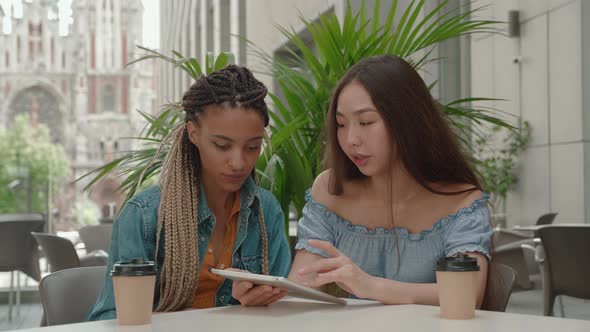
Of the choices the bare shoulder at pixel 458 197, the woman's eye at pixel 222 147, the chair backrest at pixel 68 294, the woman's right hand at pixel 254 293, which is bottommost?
the chair backrest at pixel 68 294

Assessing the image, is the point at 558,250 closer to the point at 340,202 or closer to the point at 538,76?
the point at 340,202

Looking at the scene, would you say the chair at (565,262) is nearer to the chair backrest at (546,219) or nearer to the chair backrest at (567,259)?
the chair backrest at (567,259)

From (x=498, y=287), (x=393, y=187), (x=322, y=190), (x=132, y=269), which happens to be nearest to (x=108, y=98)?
(x=322, y=190)

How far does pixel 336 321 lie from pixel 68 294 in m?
0.81

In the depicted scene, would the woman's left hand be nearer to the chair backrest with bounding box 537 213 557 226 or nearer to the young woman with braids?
the young woman with braids

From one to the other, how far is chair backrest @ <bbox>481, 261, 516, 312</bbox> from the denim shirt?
521mm

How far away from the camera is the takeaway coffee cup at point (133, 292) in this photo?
133 centimetres

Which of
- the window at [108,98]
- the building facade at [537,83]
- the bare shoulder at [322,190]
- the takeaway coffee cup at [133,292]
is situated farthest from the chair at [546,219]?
the window at [108,98]

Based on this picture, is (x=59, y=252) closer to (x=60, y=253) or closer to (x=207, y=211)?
(x=60, y=253)

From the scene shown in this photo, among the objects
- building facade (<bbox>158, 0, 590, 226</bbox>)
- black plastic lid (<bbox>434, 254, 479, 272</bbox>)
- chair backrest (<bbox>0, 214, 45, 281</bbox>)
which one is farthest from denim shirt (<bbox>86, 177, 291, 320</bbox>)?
chair backrest (<bbox>0, 214, 45, 281</bbox>)

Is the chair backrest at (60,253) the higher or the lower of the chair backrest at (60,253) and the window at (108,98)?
the lower

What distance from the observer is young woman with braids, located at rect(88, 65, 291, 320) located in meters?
1.75

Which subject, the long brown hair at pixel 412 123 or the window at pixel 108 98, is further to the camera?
the window at pixel 108 98

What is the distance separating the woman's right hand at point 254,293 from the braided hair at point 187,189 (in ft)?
0.77
